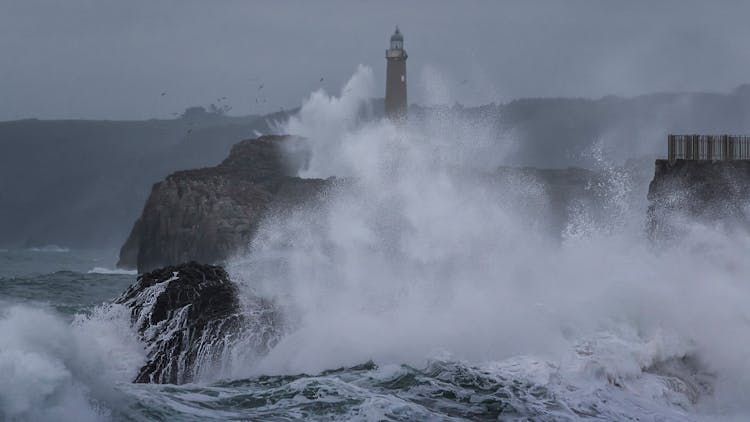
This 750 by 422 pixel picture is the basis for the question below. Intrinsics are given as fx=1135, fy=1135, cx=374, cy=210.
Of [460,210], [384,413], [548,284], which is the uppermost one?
[460,210]

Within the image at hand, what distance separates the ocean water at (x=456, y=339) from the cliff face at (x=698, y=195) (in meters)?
0.50

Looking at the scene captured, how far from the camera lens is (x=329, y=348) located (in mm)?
14945

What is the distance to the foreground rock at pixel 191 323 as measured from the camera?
578 inches

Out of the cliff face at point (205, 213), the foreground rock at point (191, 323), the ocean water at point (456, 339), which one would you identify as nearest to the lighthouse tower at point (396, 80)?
the cliff face at point (205, 213)

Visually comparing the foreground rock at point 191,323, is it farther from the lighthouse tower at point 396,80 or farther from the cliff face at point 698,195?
the lighthouse tower at point 396,80

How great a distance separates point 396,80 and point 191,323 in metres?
46.1

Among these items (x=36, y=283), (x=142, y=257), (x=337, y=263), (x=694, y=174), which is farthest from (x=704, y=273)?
(x=142, y=257)

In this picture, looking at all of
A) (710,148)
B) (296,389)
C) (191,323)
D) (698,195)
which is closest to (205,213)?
(710,148)

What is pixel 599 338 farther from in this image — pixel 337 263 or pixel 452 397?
pixel 337 263

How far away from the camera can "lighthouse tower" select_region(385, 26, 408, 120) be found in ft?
197

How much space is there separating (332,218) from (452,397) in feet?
51.2

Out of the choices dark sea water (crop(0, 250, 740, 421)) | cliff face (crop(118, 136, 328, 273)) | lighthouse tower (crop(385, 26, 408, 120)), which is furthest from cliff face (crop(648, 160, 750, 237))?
lighthouse tower (crop(385, 26, 408, 120))

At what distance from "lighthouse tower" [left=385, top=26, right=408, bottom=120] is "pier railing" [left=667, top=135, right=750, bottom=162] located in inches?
1459

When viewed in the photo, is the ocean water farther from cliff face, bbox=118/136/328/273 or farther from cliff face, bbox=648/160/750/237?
cliff face, bbox=118/136/328/273
